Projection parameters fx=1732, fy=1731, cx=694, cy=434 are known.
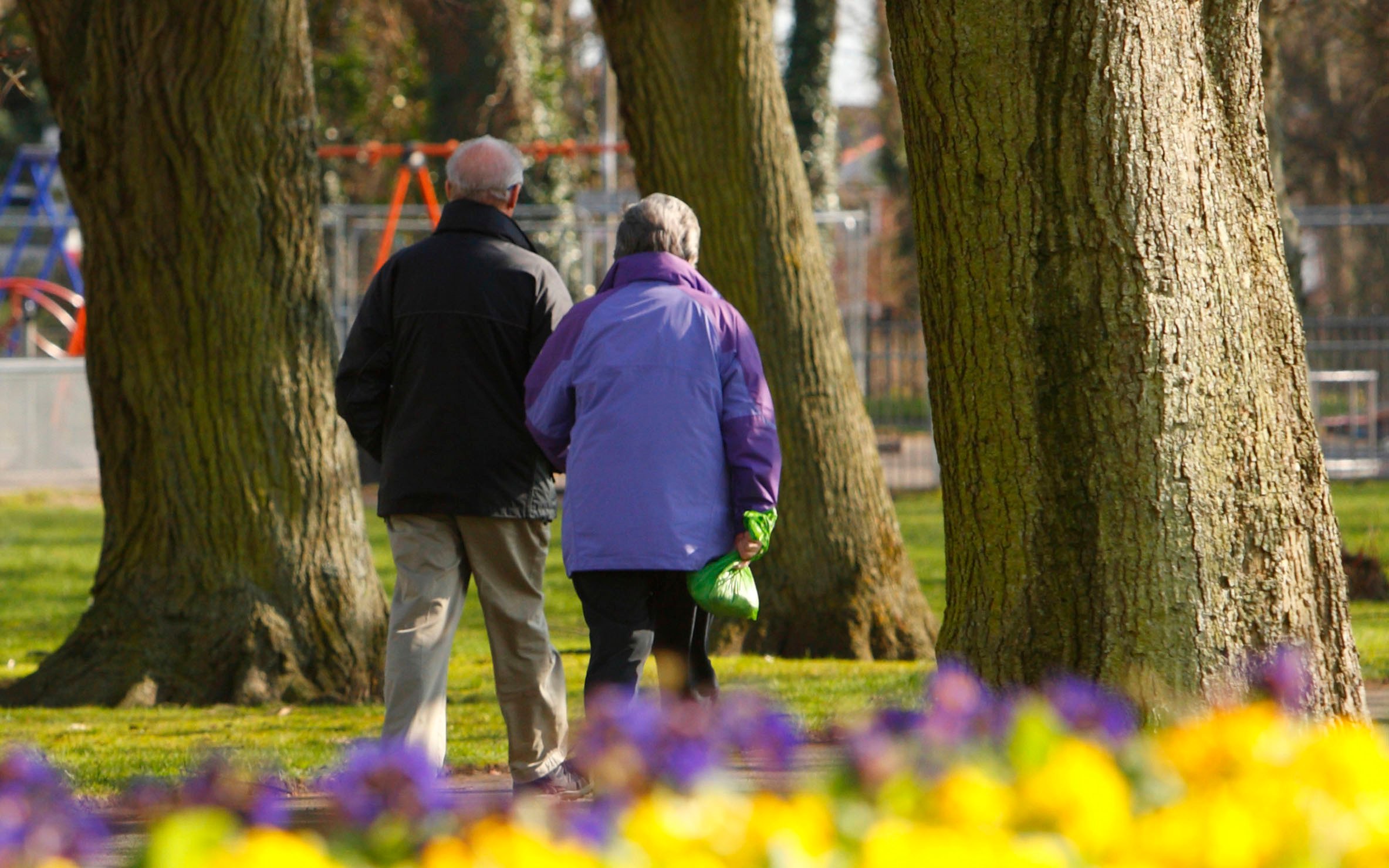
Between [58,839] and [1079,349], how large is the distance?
8.18ft

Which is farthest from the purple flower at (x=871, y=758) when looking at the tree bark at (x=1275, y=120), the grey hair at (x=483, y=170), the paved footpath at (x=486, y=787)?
the tree bark at (x=1275, y=120)

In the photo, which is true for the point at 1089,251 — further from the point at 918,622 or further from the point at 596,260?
the point at 596,260

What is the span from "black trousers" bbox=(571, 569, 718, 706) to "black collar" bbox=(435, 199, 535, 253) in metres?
1.07

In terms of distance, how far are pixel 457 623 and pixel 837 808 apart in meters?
3.13

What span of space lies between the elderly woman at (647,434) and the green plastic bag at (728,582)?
30 mm

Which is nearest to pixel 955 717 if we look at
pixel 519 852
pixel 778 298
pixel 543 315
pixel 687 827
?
pixel 687 827

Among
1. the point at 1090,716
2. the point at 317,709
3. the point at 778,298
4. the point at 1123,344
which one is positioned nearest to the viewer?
the point at 1090,716

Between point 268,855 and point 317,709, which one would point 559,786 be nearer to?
point 317,709

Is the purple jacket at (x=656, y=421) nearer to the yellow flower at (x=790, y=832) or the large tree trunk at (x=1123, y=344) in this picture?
the large tree trunk at (x=1123, y=344)

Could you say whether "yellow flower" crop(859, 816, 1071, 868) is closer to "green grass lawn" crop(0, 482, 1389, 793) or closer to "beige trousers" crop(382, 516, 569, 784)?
"green grass lawn" crop(0, 482, 1389, 793)

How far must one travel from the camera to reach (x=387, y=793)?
6.11 ft

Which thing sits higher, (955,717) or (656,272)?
(656,272)

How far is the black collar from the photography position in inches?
199

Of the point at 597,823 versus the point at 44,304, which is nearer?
the point at 597,823
